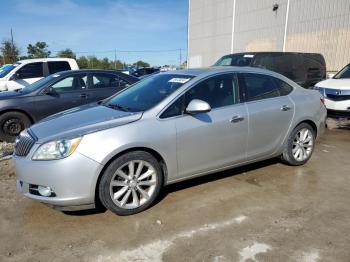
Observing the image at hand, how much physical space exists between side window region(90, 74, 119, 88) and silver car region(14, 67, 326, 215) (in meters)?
3.39

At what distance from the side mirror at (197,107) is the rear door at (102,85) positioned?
441 cm

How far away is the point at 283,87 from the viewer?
5.00 m

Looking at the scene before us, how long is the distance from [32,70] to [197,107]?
9.06 meters

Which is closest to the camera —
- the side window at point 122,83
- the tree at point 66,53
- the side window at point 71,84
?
the side window at point 71,84

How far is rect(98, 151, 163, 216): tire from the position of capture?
354cm

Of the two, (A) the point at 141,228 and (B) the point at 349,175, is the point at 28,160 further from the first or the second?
Result: (B) the point at 349,175

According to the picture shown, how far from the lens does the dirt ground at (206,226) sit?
9.95ft

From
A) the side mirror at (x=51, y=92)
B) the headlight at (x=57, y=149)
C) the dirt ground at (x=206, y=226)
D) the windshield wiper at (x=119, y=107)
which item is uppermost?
the windshield wiper at (x=119, y=107)

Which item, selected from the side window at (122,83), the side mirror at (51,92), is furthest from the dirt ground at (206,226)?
the side window at (122,83)

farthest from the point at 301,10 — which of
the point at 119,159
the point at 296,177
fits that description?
the point at 119,159

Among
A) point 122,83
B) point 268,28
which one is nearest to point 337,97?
point 122,83

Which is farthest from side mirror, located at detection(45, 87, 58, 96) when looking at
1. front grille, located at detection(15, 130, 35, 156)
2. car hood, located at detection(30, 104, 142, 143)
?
front grille, located at detection(15, 130, 35, 156)

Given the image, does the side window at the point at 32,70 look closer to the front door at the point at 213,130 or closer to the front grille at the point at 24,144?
the front grille at the point at 24,144

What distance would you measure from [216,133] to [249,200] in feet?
2.94
